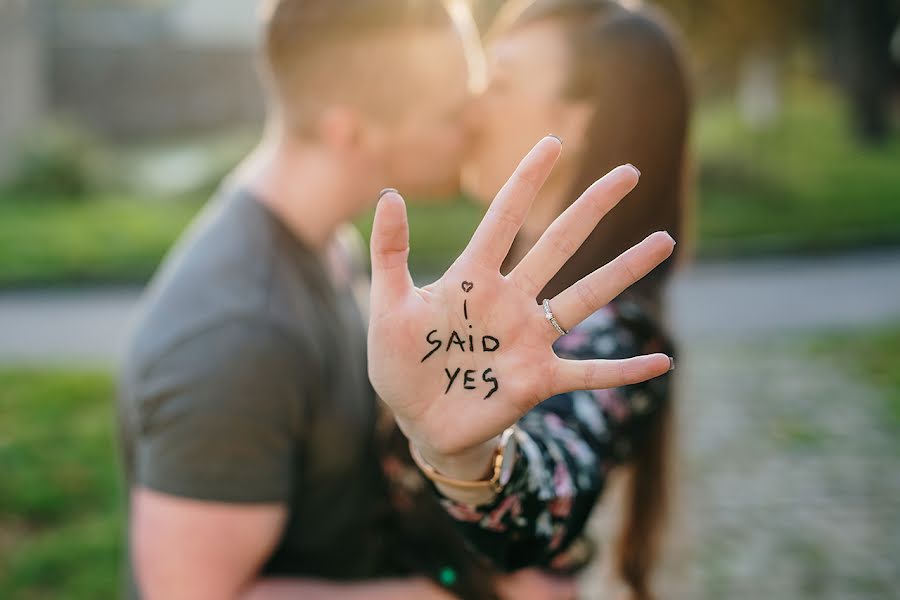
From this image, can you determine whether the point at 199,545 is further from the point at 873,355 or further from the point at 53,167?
the point at 53,167

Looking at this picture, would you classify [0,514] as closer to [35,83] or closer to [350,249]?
[350,249]

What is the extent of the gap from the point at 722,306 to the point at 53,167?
10.3 metres

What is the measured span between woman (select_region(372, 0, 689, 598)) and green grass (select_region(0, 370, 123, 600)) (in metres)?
2.53

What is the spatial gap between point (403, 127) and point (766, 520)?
315 centimetres

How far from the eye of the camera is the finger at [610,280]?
1280 mm

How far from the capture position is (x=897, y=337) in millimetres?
7141

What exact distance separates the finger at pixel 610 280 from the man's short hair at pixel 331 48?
1.42 m

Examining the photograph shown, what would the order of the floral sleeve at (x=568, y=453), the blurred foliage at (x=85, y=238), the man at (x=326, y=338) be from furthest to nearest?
the blurred foliage at (x=85, y=238) < the floral sleeve at (x=568, y=453) < the man at (x=326, y=338)

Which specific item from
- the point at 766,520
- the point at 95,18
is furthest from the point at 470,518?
the point at 95,18

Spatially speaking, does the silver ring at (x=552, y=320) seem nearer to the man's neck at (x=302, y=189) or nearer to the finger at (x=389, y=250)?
the finger at (x=389, y=250)

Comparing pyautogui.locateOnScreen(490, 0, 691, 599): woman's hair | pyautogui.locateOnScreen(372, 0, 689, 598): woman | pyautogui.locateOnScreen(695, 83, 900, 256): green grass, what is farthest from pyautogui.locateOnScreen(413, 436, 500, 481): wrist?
pyautogui.locateOnScreen(695, 83, 900, 256): green grass

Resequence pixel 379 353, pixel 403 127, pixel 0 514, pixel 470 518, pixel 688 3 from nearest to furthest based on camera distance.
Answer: pixel 379 353 → pixel 470 518 → pixel 403 127 → pixel 0 514 → pixel 688 3

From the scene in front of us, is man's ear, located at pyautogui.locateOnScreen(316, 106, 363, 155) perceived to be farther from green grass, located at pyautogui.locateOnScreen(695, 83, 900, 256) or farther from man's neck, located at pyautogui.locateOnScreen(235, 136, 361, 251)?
green grass, located at pyautogui.locateOnScreen(695, 83, 900, 256)

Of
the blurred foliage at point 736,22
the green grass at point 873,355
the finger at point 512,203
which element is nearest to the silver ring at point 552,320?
the finger at point 512,203
